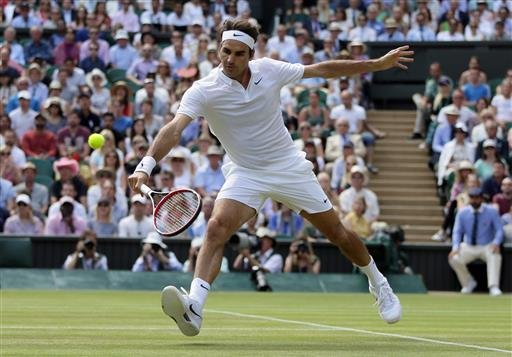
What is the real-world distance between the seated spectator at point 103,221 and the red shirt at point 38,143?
2.01m

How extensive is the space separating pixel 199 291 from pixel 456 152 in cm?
1428

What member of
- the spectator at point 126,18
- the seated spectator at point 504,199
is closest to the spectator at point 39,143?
the spectator at point 126,18

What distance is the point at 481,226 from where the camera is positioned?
2109 centimetres

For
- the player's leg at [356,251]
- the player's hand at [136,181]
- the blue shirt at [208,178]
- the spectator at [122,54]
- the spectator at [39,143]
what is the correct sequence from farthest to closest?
the spectator at [122,54], the spectator at [39,143], the blue shirt at [208,178], the player's leg at [356,251], the player's hand at [136,181]

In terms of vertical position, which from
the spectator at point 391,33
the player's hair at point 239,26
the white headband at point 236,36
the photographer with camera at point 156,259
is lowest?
the photographer with camera at point 156,259

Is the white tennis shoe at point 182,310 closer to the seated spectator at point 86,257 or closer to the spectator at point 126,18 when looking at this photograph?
the seated spectator at point 86,257

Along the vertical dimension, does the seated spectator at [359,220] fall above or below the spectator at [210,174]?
below

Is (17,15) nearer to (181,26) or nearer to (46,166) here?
(181,26)

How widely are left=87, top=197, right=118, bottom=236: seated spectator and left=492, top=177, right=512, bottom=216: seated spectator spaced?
235 inches

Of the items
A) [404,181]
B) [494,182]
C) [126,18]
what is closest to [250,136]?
[494,182]

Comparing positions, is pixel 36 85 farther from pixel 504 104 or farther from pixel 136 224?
pixel 504 104

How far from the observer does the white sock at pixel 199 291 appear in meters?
9.11

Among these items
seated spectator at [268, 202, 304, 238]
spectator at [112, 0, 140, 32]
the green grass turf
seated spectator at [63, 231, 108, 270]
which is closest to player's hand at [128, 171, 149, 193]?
the green grass turf

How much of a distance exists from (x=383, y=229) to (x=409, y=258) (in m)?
1.01
